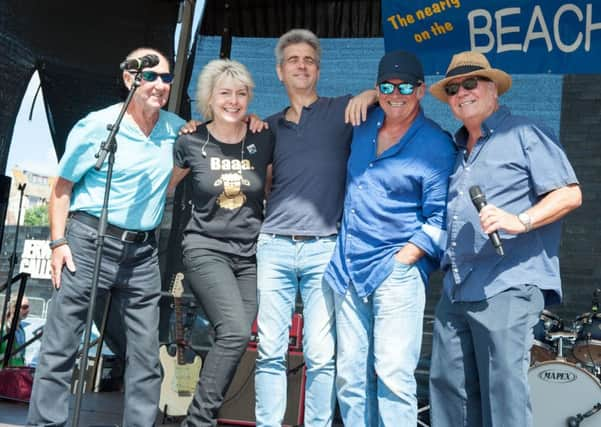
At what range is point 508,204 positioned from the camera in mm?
2564

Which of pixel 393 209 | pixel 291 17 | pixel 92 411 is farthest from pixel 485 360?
pixel 291 17

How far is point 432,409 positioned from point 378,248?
0.63 metres

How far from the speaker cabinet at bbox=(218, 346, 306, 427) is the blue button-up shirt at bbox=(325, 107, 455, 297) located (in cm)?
194

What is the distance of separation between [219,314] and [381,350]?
2.21ft

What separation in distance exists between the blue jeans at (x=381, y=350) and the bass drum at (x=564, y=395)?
7.51 ft

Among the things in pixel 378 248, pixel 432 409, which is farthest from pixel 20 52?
pixel 432 409

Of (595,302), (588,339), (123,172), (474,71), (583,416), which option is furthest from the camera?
(595,302)

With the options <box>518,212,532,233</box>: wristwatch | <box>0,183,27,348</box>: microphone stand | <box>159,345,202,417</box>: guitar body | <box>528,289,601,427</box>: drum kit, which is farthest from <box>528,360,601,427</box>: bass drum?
<box>0,183,27,348</box>: microphone stand

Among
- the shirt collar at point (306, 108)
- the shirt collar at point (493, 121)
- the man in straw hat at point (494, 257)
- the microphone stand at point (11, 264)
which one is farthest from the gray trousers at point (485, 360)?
the microphone stand at point (11, 264)

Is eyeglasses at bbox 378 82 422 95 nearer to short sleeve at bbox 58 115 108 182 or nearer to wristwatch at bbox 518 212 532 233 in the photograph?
wristwatch at bbox 518 212 532 233

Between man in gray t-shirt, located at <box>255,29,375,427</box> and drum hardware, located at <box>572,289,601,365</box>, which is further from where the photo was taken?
drum hardware, located at <box>572,289,601,365</box>

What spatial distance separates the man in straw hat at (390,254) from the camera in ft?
8.88

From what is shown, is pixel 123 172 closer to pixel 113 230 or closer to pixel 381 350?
pixel 113 230

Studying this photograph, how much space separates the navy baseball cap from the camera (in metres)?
2.82
